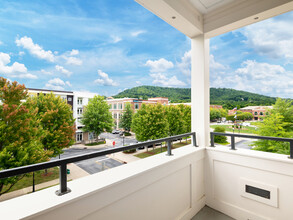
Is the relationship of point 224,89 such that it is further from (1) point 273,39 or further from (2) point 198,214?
(2) point 198,214

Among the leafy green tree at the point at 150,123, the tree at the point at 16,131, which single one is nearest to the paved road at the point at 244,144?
the leafy green tree at the point at 150,123

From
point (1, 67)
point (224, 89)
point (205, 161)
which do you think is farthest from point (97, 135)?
point (224, 89)

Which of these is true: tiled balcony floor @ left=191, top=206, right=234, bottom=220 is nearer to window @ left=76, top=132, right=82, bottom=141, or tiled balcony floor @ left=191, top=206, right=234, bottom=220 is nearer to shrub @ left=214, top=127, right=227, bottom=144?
shrub @ left=214, top=127, right=227, bottom=144

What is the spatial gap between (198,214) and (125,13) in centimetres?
252

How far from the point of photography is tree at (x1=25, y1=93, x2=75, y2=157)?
99cm

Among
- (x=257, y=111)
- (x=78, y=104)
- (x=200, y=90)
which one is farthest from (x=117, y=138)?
(x=257, y=111)

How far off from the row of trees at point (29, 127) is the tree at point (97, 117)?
0.11 m

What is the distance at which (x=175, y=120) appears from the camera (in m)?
2.04

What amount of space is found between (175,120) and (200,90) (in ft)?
2.05

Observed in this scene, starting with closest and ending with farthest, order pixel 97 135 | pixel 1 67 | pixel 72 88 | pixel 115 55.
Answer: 1. pixel 1 67
2. pixel 72 88
3. pixel 97 135
4. pixel 115 55

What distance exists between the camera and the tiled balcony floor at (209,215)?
188 cm

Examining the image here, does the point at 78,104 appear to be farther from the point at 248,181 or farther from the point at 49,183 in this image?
the point at 248,181

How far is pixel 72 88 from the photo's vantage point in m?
1.13

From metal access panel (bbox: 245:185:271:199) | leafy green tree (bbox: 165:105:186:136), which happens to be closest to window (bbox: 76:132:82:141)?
leafy green tree (bbox: 165:105:186:136)
